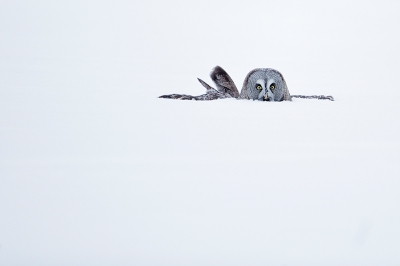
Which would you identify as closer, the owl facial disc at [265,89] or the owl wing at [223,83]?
the owl facial disc at [265,89]

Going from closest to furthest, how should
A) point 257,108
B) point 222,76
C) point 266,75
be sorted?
point 257,108 < point 266,75 < point 222,76

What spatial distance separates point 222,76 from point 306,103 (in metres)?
1.66

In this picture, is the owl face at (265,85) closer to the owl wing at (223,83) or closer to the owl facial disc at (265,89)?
A: the owl facial disc at (265,89)

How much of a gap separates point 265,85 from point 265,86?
17 millimetres

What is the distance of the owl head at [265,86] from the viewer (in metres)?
9.23

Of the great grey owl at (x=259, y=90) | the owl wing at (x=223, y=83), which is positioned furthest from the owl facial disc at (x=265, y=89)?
the owl wing at (x=223, y=83)

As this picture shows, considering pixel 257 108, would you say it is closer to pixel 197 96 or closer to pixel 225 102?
pixel 225 102

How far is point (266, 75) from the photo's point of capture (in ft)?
30.6

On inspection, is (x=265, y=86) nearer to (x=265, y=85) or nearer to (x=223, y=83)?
(x=265, y=85)

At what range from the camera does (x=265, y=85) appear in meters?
9.20

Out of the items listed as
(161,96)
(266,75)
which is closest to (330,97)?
(266,75)

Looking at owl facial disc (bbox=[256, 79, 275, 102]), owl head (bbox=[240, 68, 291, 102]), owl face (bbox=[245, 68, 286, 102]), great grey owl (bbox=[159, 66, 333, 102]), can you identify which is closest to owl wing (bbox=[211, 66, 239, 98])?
Answer: great grey owl (bbox=[159, 66, 333, 102])

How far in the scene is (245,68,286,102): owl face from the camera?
363 inches

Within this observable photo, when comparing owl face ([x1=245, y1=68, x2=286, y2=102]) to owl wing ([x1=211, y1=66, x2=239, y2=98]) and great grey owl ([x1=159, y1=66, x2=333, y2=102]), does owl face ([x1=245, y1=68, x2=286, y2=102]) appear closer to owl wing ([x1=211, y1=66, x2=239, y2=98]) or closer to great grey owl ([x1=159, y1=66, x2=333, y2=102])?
great grey owl ([x1=159, y1=66, x2=333, y2=102])
